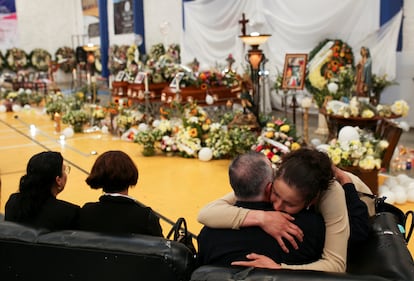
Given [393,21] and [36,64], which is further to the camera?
[36,64]

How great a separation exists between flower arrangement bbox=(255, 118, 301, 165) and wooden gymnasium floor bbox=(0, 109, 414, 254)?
606 mm

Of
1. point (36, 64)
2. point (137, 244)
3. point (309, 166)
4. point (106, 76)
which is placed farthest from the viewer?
point (36, 64)

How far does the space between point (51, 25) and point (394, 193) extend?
24.1 meters

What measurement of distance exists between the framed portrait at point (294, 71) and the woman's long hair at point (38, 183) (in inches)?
289

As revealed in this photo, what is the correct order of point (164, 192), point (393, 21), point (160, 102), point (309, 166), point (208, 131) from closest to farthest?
point (309, 166), point (164, 192), point (208, 131), point (393, 21), point (160, 102)

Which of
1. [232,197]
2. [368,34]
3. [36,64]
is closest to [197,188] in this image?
[232,197]

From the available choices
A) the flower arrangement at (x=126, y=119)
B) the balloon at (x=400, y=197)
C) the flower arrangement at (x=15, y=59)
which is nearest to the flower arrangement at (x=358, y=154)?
the balloon at (x=400, y=197)

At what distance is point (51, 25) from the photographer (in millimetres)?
26625

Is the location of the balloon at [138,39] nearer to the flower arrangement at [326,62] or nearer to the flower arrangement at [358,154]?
the flower arrangement at [326,62]

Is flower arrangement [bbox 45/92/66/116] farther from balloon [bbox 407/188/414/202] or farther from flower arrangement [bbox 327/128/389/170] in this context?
balloon [bbox 407/188/414/202]

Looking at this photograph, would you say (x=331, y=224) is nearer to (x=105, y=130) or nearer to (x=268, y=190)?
(x=268, y=190)

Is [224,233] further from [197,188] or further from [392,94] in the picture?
[392,94]

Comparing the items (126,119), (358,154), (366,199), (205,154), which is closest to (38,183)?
(366,199)

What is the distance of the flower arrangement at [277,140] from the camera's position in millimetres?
6465
